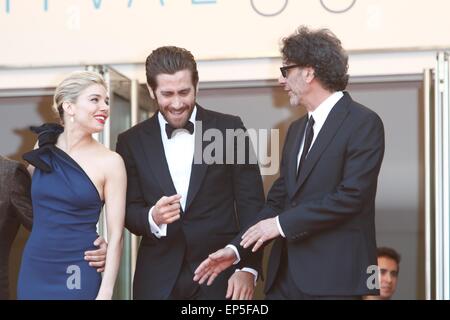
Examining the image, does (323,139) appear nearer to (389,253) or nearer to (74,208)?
(74,208)

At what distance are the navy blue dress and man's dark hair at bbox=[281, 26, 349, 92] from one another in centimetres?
94

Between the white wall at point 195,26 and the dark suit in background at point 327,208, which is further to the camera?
the white wall at point 195,26

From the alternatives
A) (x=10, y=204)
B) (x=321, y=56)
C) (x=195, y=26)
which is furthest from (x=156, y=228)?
(x=195, y=26)

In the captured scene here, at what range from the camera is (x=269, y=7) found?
5535mm

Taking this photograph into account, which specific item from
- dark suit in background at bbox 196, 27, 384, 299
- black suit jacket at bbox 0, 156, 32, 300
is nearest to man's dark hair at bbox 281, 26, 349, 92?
dark suit in background at bbox 196, 27, 384, 299

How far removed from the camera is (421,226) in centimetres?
575

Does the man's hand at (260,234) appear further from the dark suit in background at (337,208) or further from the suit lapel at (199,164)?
the suit lapel at (199,164)

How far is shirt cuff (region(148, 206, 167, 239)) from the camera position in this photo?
4.09 meters

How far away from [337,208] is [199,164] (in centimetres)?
69

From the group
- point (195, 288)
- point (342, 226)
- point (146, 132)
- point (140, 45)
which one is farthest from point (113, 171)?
point (140, 45)

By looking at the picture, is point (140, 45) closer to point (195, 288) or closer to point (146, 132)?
point (146, 132)

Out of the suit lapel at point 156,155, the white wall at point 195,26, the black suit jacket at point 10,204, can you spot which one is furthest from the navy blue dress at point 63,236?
the white wall at point 195,26

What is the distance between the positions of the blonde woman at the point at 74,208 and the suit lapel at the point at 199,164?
27cm

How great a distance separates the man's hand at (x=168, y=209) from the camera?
13.0ft
